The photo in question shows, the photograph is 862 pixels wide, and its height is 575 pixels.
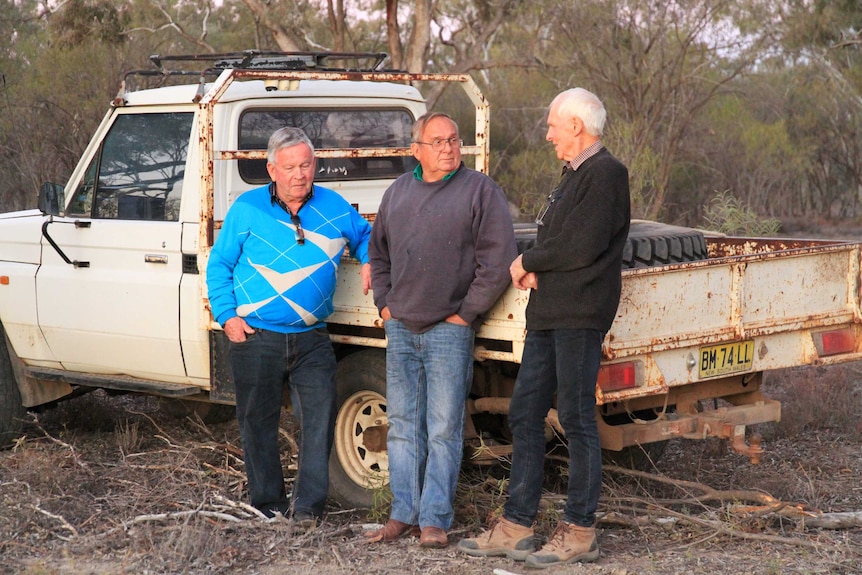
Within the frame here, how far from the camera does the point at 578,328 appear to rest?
4238 mm

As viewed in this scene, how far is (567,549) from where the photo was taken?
4.36 meters

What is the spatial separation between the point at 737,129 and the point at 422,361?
55.5 ft

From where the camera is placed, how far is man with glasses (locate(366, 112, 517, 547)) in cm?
452

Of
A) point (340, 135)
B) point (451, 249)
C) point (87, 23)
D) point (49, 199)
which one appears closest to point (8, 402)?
point (49, 199)

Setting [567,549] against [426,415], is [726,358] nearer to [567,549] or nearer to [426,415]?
[567,549]

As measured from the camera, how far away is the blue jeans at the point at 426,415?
15.2ft

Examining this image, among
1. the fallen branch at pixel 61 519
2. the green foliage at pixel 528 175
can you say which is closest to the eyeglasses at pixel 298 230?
the fallen branch at pixel 61 519

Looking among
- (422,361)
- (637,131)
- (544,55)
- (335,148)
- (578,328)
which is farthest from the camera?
(544,55)

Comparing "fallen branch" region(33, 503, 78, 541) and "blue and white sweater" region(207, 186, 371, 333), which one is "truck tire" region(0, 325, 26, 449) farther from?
"blue and white sweater" region(207, 186, 371, 333)

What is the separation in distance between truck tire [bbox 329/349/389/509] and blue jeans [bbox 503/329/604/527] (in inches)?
35.4

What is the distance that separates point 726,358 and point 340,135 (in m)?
2.45

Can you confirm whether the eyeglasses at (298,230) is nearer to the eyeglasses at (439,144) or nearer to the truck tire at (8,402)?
the eyeglasses at (439,144)

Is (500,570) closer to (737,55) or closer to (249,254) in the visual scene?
(249,254)

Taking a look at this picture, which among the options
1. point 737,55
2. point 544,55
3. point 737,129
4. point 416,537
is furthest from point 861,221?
point 416,537
